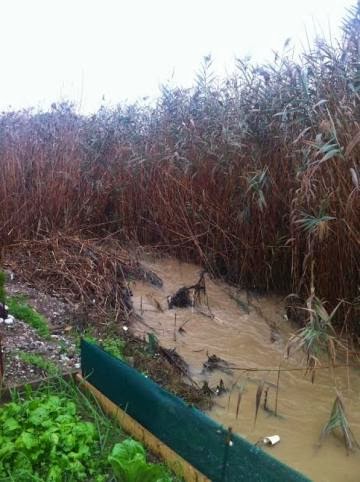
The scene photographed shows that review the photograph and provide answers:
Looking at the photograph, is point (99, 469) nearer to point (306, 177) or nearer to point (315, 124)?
point (306, 177)

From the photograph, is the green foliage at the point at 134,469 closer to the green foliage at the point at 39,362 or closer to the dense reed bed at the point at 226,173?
the green foliage at the point at 39,362

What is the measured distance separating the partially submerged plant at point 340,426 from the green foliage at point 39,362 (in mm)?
1633

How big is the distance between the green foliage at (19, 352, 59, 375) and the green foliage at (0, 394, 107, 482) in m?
0.70

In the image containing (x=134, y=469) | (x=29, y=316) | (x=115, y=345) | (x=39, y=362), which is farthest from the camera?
(x=29, y=316)

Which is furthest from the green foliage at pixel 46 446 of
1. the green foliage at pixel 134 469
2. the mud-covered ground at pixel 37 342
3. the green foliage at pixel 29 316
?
the green foliage at pixel 29 316

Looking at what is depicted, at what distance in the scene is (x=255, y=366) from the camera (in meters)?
3.99

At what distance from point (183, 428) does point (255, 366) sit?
1.84m

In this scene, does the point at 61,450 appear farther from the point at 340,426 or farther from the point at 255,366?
the point at 255,366

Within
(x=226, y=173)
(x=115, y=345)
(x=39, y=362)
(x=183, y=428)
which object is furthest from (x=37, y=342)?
(x=226, y=173)

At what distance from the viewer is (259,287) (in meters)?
5.08

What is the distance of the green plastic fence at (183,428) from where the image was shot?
1.92 m

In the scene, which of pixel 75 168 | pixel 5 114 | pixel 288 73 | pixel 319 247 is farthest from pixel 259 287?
pixel 5 114

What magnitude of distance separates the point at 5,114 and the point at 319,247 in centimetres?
502

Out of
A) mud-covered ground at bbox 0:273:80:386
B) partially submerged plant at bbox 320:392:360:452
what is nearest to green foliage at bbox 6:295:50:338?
mud-covered ground at bbox 0:273:80:386
